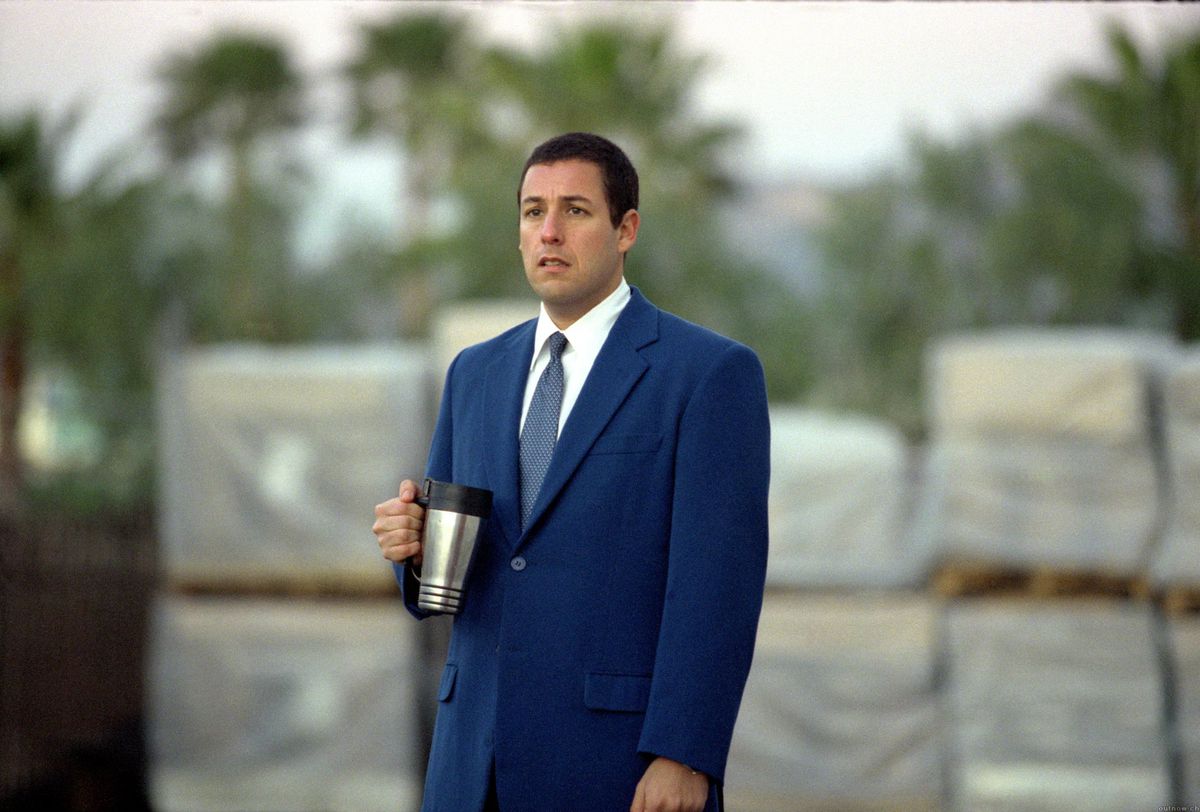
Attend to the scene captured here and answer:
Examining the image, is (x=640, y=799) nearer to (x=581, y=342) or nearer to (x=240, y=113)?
(x=581, y=342)

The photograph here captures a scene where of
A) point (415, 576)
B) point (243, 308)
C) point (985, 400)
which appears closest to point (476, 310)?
point (985, 400)

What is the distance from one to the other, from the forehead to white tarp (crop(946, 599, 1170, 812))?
707cm

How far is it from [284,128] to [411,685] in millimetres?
14320

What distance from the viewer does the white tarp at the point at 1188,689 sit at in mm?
8422

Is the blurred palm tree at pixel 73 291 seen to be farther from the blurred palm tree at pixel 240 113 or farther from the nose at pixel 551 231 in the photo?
the nose at pixel 551 231

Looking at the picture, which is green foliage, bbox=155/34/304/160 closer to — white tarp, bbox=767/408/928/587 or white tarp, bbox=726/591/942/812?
white tarp, bbox=767/408/928/587

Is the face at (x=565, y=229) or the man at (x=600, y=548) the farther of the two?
the face at (x=565, y=229)

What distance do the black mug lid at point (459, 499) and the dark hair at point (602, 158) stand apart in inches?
17.1

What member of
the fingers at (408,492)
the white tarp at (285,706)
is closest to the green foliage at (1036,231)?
the white tarp at (285,706)

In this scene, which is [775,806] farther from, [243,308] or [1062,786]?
[243,308]

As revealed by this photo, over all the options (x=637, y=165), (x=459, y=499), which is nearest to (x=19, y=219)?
(x=637, y=165)

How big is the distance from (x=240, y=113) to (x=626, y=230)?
20432 millimetres

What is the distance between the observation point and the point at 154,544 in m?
12.8

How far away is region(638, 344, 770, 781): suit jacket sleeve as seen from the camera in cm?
207
